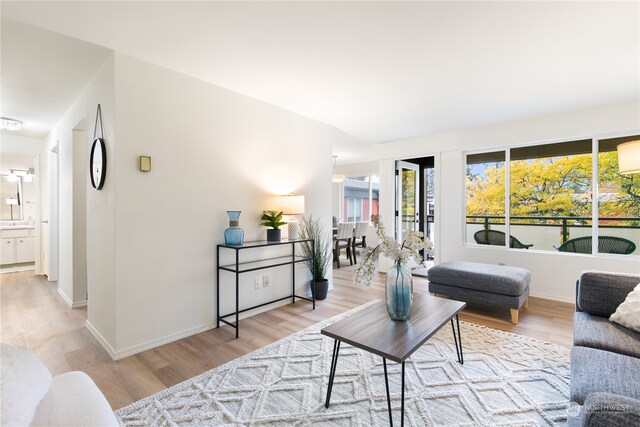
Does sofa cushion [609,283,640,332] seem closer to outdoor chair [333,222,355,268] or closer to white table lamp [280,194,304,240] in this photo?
white table lamp [280,194,304,240]

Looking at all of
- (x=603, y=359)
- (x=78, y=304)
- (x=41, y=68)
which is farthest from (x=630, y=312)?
(x=78, y=304)

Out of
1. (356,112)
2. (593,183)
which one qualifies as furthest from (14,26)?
(593,183)

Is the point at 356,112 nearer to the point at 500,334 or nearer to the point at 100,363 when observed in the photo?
the point at 500,334

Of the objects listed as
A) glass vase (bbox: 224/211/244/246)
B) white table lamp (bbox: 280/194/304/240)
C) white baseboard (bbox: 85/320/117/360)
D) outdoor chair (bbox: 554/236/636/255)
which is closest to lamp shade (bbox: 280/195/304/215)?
white table lamp (bbox: 280/194/304/240)

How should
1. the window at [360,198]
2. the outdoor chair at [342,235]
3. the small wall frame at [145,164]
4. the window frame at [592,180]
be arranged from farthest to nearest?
the window at [360,198], the outdoor chair at [342,235], the window frame at [592,180], the small wall frame at [145,164]

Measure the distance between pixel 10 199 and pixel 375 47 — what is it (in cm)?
783

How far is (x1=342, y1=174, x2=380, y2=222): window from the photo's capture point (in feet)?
27.5

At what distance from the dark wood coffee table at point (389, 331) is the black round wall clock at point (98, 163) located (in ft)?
7.40

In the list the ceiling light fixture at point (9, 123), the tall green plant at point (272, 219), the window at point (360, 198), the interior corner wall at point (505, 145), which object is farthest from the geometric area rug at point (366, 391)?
the window at point (360, 198)

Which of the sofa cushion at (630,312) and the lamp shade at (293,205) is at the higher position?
the lamp shade at (293,205)

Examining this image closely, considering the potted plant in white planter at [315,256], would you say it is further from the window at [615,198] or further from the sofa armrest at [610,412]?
the window at [615,198]

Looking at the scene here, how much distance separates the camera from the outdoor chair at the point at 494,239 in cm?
433

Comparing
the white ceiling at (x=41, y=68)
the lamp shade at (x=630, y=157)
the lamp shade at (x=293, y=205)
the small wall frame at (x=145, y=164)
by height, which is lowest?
the lamp shade at (x=293, y=205)

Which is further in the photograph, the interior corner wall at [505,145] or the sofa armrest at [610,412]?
the interior corner wall at [505,145]
